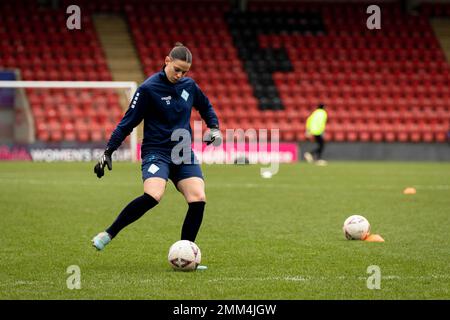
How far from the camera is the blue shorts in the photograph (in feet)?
27.8

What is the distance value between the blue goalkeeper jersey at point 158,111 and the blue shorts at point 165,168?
74 mm

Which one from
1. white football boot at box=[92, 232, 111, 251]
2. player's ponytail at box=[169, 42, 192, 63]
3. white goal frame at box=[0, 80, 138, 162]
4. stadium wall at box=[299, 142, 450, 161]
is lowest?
white football boot at box=[92, 232, 111, 251]

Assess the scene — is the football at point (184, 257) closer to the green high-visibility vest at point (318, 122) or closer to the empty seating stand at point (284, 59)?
the green high-visibility vest at point (318, 122)

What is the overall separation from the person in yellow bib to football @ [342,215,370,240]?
1860 cm

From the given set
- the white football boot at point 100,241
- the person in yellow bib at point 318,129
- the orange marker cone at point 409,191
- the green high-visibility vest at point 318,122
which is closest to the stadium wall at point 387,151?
the person in yellow bib at point 318,129

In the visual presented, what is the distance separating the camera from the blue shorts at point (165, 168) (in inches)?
334

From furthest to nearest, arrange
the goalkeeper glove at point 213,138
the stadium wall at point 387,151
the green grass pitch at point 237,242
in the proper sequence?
the stadium wall at point 387,151
the goalkeeper glove at point 213,138
the green grass pitch at point 237,242

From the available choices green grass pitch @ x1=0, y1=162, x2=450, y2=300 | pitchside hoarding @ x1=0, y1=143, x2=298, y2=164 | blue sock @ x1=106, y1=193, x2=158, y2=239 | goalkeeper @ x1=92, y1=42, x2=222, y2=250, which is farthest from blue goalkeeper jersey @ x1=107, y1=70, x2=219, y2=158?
pitchside hoarding @ x1=0, y1=143, x2=298, y2=164

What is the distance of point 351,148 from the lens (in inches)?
1265

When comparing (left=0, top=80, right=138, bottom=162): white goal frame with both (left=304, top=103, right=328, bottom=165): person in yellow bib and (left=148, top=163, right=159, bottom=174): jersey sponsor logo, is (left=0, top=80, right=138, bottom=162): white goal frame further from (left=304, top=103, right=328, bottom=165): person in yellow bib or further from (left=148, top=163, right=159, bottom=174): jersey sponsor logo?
(left=148, top=163, right=159, bottom=174): jersey sponsor logo

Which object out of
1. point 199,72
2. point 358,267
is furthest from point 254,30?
point 358,267

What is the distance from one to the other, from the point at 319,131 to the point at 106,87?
6857mm

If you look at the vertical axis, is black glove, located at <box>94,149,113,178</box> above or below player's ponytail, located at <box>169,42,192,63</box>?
below

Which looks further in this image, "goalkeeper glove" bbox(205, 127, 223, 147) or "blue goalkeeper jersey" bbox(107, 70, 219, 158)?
"goalkeeper glove" bbox(205, 127, 223, 147)
